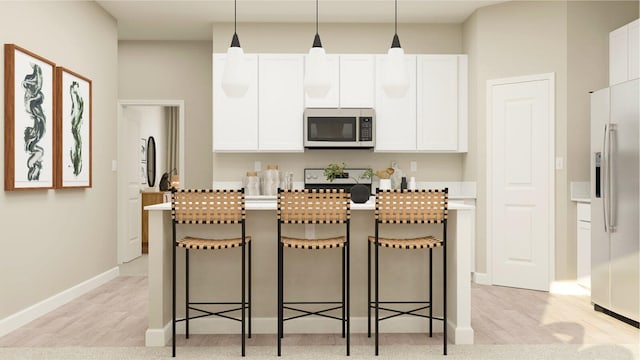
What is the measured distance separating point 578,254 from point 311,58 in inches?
134

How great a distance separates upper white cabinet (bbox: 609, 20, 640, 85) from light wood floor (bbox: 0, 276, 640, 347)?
6.70 feet

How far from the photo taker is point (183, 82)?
258 inches

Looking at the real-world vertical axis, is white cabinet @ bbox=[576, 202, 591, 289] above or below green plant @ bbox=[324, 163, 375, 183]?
below

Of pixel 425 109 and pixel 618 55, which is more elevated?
pixel 618 55

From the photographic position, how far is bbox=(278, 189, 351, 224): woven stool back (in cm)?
308

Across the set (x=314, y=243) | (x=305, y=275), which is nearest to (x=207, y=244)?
(x=314, y=243)

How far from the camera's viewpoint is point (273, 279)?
11.5ft

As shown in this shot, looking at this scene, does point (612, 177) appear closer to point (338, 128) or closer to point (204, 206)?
point (338, 128)

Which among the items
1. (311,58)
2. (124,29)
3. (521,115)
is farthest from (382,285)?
(124,29)

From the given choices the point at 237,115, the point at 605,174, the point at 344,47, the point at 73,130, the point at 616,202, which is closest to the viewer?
the point at 616,202

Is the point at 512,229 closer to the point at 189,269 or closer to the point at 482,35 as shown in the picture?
Answer: the point at 482,35

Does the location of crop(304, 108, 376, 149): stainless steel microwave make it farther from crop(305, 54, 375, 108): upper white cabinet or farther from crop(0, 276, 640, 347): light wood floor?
crop(0, 276, 640, 347): light wood floor

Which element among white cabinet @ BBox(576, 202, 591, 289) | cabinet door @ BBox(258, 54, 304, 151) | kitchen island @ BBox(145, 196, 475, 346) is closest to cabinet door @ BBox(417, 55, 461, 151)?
cabinet door @ BBox(258, 54, 304, 151)

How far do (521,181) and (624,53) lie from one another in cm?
145
